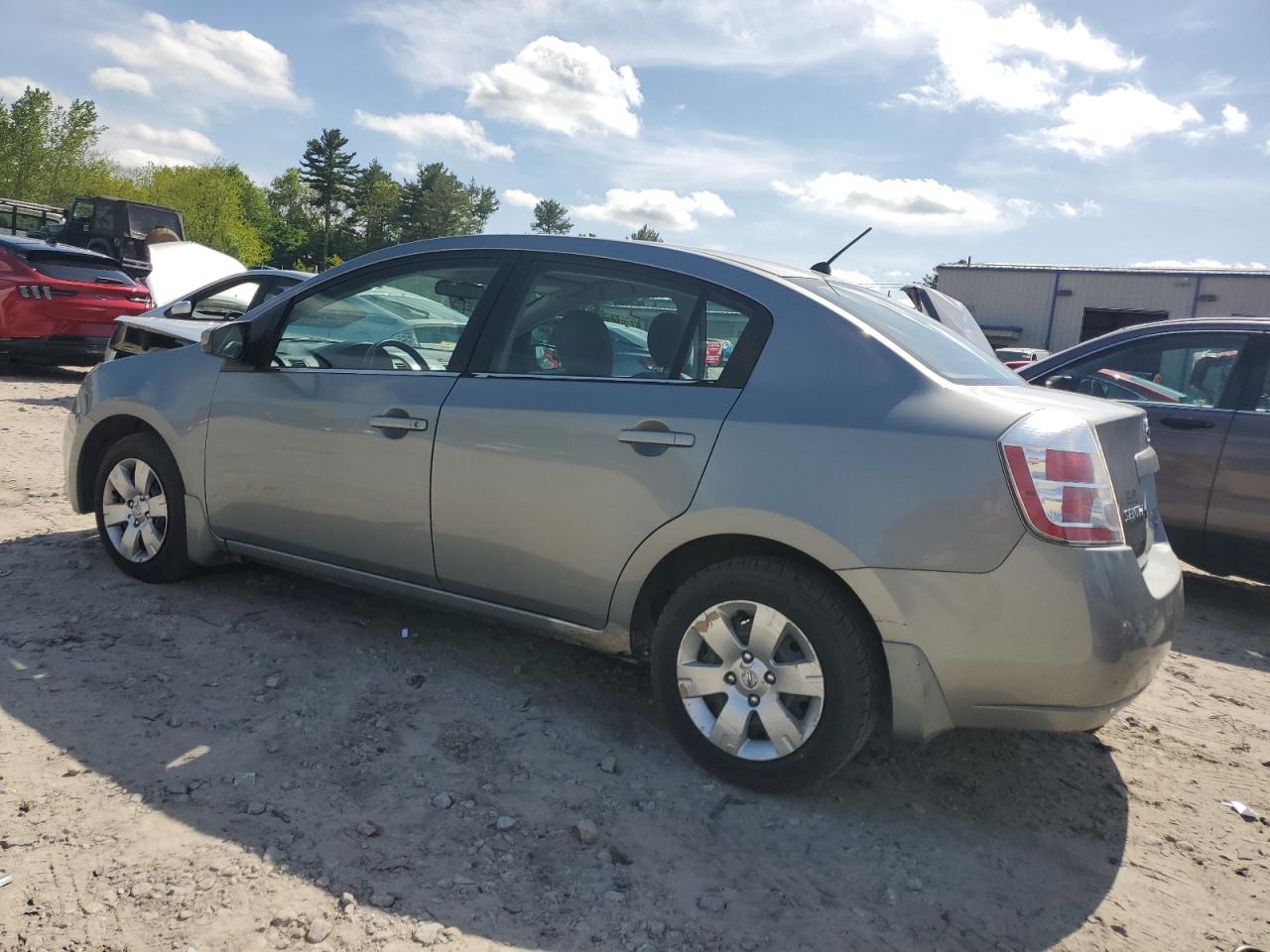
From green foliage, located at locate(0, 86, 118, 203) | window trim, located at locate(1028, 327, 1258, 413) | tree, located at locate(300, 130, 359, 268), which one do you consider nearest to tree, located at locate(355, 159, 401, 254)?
tree, located at locate(300, 130, 359, 268)

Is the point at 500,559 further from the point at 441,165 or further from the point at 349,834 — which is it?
the point at 441,165

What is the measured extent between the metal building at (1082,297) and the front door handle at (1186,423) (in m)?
27.6

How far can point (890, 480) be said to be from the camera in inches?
105

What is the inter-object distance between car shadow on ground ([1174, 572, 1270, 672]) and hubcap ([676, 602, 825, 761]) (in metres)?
2.61

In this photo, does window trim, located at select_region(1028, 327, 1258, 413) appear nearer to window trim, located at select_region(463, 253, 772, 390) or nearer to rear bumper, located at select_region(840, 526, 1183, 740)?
rear bumper, located at select_region(840, 526, 1183, 740)

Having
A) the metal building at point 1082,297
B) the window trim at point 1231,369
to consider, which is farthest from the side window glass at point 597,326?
the metal building at point 1082,297

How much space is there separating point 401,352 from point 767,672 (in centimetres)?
194

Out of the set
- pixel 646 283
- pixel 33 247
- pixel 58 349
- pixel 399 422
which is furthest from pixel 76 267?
pixel 646 283

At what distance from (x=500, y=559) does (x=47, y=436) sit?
6345mm

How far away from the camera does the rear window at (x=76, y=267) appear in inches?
447

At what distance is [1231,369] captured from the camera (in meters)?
5.30

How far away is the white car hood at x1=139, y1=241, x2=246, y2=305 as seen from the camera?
41.2 feet

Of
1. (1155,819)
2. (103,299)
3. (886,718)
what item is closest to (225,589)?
(886,718)

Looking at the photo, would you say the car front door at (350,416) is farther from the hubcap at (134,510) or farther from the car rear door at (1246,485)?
the car rear door at (1246,485)
